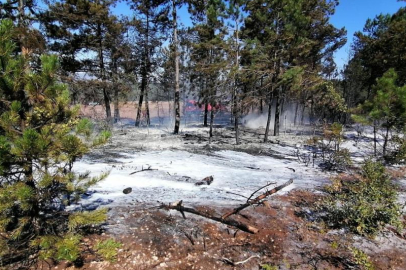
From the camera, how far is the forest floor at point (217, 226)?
457 centimetres

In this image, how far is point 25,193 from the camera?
3.23 meters

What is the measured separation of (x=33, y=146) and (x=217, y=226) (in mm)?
3886

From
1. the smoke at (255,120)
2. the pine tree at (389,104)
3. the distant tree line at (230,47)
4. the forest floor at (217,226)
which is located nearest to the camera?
the forest floor at (217,226)

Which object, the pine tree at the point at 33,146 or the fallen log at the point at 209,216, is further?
the fallen log at the point at 209,216

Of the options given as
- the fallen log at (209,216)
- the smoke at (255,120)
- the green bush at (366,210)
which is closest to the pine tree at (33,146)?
the fallen log at (209,216)

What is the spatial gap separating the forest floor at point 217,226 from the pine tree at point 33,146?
85 cm

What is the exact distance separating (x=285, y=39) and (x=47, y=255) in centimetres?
1495

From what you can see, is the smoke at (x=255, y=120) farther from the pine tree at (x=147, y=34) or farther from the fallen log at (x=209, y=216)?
the fallen log at (x=209, y=216)

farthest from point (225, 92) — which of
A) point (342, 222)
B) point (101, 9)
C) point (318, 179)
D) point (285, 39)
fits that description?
point (342, 222)

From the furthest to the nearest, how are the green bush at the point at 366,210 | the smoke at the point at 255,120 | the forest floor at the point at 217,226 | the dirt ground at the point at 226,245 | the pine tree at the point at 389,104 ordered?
the smoke at the point at 255,120 → the pine tree at the point at 389,104 → the green bush at the point at 366,210 → the forest floor at the point at 217,226 → the dirt ground at the point at 226,245

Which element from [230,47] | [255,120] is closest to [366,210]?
[230,47]

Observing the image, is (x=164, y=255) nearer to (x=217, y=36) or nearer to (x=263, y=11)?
(x=217, y=36)

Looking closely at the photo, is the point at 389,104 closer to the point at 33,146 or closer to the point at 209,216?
the point at 209,216

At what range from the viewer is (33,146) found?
10.3 ft
